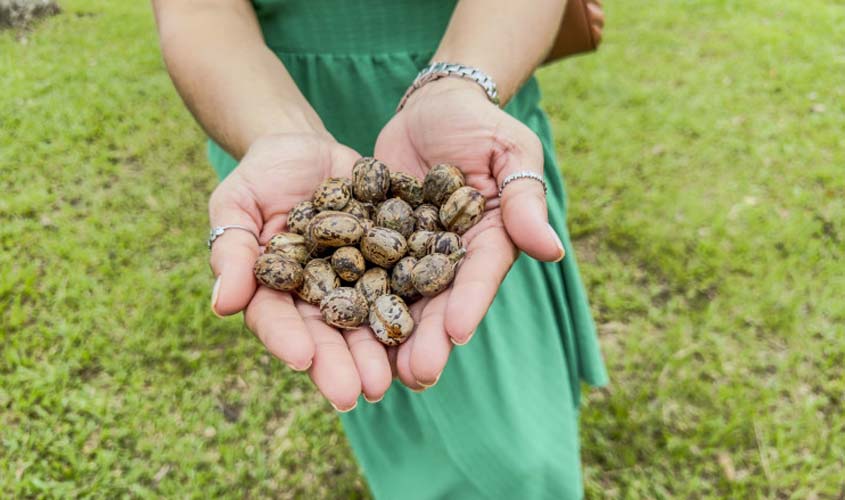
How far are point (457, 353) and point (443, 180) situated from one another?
0.50 m

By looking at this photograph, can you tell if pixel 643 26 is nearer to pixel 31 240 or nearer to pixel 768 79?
pixel 768 79

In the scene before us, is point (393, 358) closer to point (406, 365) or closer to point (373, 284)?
point (406, 365)

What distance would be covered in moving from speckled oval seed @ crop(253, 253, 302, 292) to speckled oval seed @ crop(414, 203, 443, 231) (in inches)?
18.1

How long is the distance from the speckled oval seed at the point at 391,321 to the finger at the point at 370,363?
0.07 ft

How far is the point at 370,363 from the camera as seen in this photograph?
1444 mm

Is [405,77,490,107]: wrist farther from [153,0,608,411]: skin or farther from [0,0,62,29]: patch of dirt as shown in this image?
[0,0,62,29]: patch of dirt

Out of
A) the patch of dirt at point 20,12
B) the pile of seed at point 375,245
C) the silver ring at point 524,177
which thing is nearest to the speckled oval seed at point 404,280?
the pile of seed at point 375,245

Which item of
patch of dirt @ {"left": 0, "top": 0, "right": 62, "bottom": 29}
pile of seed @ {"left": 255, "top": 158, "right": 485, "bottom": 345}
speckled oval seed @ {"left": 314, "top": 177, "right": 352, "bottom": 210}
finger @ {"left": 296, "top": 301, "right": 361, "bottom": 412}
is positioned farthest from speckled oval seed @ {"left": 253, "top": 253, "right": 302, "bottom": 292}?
patch of dirt @ {"left": 0, "top": 0, "right": 62, "bottom": 29}

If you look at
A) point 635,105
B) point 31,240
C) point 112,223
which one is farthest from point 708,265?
point 31,240

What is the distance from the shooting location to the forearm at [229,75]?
195 centimetres

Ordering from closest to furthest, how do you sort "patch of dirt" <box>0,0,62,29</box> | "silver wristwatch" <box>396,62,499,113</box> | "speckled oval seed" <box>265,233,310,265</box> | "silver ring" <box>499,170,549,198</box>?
"silver ring" <box>499,170,549,198</box>
"speckled oval seed" <box>265,233,310,265</box>
"silver wristwatch" <box>396,62,499,113</box>
"patch of dirt" <box>0,0,62,29</box>

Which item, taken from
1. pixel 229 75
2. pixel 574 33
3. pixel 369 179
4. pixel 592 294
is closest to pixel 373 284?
pixel 369 179

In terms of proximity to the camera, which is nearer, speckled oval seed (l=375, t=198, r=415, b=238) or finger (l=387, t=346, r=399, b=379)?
finger (l=387, t=346, r=399, b=379)

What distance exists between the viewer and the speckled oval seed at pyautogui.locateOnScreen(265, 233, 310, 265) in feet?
5.60
